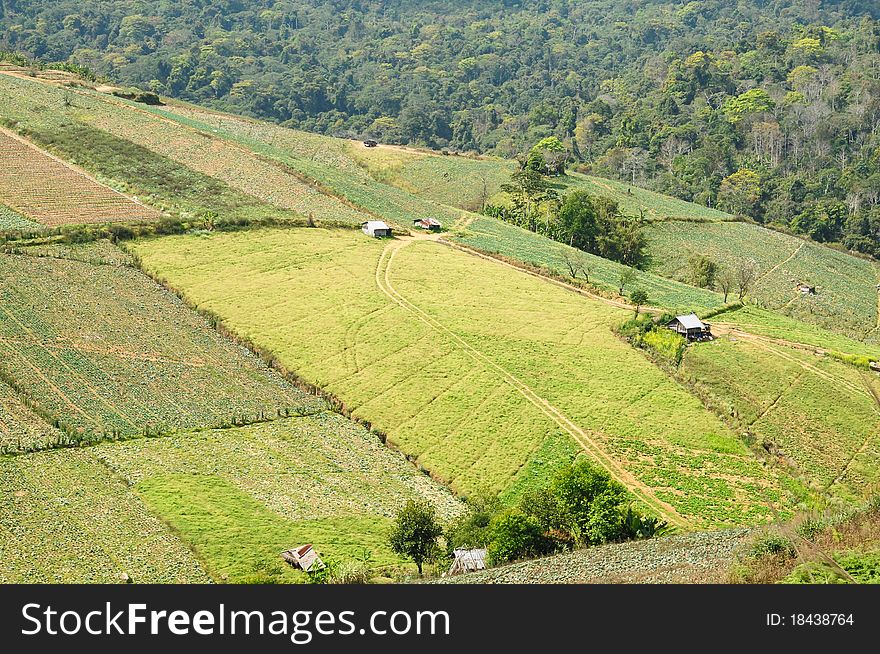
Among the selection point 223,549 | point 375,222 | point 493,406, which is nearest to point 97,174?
point 375,222

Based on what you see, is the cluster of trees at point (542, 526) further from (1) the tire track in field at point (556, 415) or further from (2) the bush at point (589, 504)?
(1) the tire track in field at point (556, 415)

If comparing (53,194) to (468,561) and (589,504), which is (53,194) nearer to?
(468,561)

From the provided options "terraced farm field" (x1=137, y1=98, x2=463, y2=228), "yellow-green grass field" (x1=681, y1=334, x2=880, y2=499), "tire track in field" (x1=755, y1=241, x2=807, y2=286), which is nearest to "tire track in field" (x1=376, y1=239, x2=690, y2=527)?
"yellow-green grass field" (x1=681, y1=334, x2=880, y2=499)

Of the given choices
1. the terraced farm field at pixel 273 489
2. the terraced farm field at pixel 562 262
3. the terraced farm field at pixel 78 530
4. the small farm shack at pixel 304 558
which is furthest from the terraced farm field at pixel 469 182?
the small farm shack at pixel 304 558

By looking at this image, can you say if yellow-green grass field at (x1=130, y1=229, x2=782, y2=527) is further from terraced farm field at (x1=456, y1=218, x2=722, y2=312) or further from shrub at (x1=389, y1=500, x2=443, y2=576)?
shrub at (x1=389, y1=500, x2=443, y2=576)

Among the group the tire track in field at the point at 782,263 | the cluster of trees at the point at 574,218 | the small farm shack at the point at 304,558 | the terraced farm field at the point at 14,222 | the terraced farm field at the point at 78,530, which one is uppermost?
the terraced farm field at the point at 14,222
